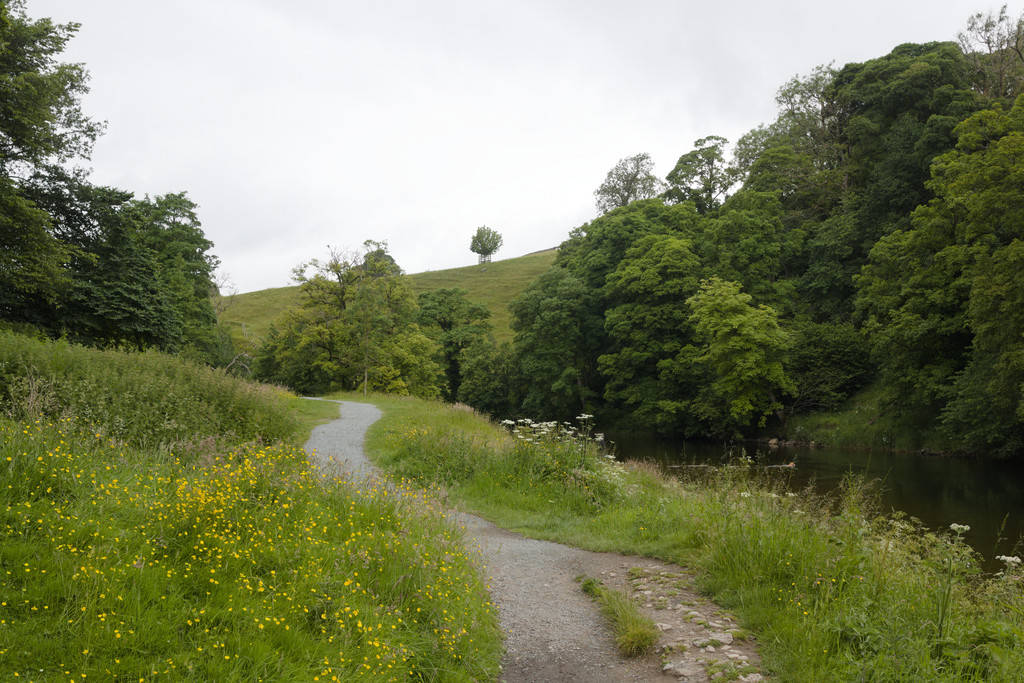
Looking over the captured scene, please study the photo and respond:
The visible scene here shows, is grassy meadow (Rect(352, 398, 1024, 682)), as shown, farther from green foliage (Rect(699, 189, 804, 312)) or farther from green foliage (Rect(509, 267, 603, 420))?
green foliage (Rect(509, 267, 603, 420))

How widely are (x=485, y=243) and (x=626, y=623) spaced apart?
129 meters

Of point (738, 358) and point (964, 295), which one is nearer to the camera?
point (964, 295)

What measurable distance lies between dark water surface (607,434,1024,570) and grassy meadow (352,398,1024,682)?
7.73ft

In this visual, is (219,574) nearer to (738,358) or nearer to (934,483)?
(934,483)

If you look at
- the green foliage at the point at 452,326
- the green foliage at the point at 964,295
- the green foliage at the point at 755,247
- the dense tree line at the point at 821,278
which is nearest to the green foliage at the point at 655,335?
the dense tree line at the point at 821,278

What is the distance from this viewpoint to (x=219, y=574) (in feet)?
14.0

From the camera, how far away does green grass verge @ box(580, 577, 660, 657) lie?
5.27 meters

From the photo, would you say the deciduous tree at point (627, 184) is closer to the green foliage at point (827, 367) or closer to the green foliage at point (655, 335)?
the green foliage at point (655, 335)

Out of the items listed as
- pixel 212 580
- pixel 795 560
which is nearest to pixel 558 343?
pixel 795 560

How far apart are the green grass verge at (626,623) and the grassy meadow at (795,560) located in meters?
0.98

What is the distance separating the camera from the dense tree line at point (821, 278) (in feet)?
83.7

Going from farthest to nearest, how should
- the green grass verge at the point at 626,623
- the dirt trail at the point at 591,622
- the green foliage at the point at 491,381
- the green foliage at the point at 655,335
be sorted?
the green foliage at the point at 491,381, the green foliage at the point at 655,335, the green grass verge at the point at 626,623, the dirt trail at the point at 591,622

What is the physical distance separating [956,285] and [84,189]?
130 feet

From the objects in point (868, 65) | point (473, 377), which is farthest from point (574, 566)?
point (868, 65)
